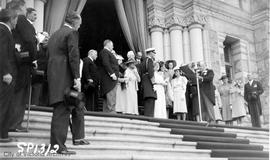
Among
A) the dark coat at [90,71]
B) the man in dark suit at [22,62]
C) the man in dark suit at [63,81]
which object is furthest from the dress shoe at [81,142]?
the dark coat at [90,71]

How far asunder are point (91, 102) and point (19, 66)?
3.91 meters

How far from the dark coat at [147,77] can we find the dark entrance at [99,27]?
681cm

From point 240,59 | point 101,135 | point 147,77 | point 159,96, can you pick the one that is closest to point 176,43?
→ point 240,59

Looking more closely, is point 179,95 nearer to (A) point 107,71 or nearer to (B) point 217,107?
(B) point 217,107

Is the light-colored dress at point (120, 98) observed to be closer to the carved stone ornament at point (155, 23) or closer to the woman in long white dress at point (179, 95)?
the woman in long white dress at point (179, 95)

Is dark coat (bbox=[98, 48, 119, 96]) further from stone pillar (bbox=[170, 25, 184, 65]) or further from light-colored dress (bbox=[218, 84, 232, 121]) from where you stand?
stone pillar (bbox=[170, 25, 184, 65])

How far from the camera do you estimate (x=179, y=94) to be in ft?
34.8

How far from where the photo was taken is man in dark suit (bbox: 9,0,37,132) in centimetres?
561

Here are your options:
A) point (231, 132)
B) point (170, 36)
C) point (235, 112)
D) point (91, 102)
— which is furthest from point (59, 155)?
point (170, 36)

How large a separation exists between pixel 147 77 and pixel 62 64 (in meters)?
4.63

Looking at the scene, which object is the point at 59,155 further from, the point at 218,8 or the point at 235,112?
the point at 218,8

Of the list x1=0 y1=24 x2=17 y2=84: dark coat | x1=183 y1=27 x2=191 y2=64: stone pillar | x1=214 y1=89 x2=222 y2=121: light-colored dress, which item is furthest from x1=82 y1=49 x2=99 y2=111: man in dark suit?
x1=183 y1=27 x2=191 y2=64: stone pillar

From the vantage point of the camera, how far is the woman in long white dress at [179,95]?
1054cm

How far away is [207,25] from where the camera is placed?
1495cm
